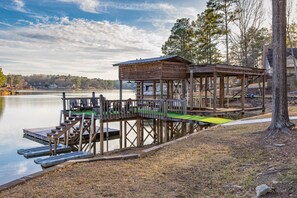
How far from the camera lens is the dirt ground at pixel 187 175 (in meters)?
4.15

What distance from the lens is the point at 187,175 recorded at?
4961 mm

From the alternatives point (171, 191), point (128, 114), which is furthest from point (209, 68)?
point (171, 191)

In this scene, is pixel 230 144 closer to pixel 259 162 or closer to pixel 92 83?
pixel 259 162

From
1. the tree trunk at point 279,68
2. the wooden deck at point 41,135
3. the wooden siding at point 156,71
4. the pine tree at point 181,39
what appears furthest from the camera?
the pine tree at point 181,39

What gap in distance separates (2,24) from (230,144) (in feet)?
76.7

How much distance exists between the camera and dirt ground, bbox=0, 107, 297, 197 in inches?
163

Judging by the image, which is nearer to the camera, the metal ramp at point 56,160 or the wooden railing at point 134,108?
the metal ramp at point 56,160

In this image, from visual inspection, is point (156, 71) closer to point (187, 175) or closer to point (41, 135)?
point (41, 135)

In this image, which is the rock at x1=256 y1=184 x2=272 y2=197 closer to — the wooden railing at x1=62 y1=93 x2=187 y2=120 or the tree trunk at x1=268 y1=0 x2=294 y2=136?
the tree trunk at x1=268 y1=0 x2=294 y2=136

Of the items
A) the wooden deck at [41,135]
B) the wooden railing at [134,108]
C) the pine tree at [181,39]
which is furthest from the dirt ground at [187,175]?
the pine tree at [181,39]

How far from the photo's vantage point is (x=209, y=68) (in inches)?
598

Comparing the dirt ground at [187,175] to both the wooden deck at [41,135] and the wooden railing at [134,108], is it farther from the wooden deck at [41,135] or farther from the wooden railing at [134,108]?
the wooden deck at [41,135]

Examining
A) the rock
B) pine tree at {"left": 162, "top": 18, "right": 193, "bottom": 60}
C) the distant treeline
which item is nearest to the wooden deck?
the rock

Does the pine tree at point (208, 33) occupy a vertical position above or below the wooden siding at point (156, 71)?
above
